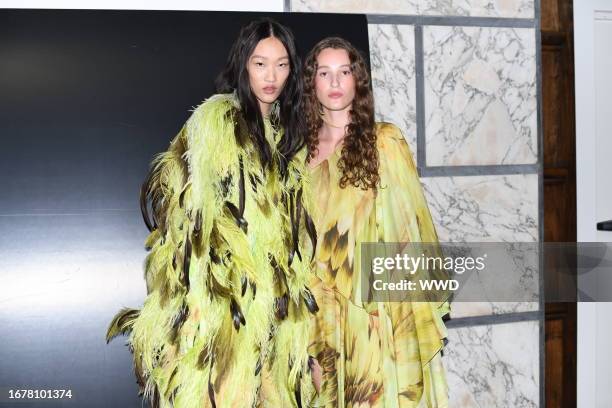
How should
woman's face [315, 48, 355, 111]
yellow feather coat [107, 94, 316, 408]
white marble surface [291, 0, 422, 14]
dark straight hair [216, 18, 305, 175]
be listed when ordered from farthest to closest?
white marble surface [291, 0, 422, 14], woman's face [315, 48, 355, 111], dark straight hair [216, 18, 305, 175], yellow feather coat [107, 94, 316, 408]

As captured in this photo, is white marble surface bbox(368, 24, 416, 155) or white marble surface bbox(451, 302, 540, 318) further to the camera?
white marble surface bbox(451, 302, 540, 318)

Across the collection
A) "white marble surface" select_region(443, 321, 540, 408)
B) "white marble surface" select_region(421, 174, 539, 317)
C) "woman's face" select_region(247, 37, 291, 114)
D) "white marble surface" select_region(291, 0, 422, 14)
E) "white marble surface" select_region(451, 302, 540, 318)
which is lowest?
"white marble surface" select_region(443, 321, 540, 408)

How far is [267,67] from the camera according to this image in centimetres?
181

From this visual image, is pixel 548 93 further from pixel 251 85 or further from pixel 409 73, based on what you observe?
pixel 251 85

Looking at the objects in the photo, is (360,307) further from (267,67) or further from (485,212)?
(485,212)

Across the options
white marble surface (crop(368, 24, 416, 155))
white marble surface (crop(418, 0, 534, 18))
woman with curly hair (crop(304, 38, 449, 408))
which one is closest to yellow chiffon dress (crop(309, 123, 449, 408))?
woman with curly hair (crop(304, 38, 449, 408))

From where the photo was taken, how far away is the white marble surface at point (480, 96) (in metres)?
2.55

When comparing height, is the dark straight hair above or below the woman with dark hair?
above

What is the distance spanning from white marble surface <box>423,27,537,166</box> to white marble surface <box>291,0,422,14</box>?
4.7 inches

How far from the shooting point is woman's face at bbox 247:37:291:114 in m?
1.81

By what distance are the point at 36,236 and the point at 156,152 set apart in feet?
1.56

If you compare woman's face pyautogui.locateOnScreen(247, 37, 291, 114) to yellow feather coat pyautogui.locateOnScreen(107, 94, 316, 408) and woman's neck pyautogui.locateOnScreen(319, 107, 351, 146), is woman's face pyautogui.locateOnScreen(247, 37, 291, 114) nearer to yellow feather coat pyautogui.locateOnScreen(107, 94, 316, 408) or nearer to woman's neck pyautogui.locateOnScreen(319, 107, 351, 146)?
yellow feather coat pyautogui.locateOnScreen(107, 94, 316, 408)

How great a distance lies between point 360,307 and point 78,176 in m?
1.01

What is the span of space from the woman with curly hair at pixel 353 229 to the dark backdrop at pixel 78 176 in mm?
434
